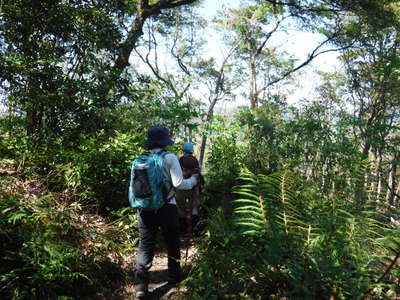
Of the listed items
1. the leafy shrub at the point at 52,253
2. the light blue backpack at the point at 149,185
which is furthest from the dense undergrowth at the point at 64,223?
the light blue backpack at the point at 149,185

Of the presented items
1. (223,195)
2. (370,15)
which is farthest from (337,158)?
(370,15)

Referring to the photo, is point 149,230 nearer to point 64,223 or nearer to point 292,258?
point 64,223

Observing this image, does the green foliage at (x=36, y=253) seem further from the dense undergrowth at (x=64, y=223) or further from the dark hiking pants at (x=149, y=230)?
the dark hiking pants at (x=149, y=230)

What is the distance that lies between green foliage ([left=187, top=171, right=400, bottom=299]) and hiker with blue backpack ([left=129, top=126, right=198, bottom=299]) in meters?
0.80

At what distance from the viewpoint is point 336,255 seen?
7.87ft

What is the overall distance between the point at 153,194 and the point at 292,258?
176 cm

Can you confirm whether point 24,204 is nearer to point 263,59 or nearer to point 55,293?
point 55,293

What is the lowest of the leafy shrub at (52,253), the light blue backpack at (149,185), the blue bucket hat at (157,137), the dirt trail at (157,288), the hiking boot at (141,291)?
the dirt trail at (157,288)

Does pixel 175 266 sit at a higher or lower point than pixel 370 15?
lower

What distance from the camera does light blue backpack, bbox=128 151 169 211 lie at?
3727 millimetres

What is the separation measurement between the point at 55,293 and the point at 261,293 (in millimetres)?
2065

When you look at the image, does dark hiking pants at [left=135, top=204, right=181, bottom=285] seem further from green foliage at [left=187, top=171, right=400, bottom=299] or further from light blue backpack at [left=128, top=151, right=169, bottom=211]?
green foliage at [left=187, top=171, right=400, bottom=299]

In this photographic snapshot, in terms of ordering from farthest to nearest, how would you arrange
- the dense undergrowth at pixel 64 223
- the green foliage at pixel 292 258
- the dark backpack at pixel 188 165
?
the dark backpack at pixel 188 165 → the dense undergrowth at pixel 64 223 → the green foliage at pixel 292 258

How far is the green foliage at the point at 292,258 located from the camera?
2.29 m
